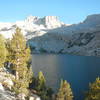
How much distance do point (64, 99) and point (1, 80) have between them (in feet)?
56.5

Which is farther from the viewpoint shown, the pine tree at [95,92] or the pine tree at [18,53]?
the pine tree at [18,53]

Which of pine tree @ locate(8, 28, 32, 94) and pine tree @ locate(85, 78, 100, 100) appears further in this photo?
pine tree @ locate(8, 28, 32, 94)

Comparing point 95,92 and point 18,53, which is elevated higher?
point 18,53

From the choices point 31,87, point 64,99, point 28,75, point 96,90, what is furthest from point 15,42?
point 96,90

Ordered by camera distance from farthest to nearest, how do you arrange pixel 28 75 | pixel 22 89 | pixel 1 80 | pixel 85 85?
pixel 85 85 < pixel 28 75 < pixel 1 80 < pixel 22 89

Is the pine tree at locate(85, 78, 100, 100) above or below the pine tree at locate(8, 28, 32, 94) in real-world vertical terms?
below

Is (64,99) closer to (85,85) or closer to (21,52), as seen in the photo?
(21,52)

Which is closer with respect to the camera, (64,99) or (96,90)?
(96,90)

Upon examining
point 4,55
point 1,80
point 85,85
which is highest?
point 4,55

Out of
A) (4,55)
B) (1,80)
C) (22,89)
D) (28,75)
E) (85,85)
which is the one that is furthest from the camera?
(85,85)

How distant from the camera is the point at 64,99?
62.0 meters

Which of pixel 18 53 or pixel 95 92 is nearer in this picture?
pixel 95 92

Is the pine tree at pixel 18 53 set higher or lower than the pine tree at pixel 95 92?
higher

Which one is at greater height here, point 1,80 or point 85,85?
point 1,80
